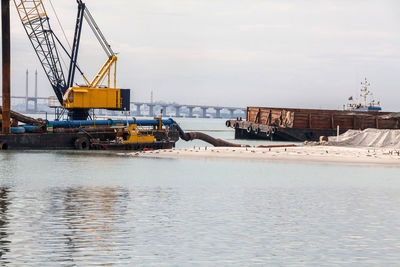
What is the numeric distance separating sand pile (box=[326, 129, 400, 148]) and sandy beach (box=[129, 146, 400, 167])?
1.93 meters

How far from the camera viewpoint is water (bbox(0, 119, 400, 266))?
53.6 feet

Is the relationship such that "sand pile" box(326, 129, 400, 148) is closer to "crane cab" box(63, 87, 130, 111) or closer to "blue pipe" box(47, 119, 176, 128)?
"blue pipe" box(47, 119, 176, 128)

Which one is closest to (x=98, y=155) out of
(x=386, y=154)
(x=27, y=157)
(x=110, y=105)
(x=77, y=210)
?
(x=27, y=157)

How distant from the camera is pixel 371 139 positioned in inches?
2391

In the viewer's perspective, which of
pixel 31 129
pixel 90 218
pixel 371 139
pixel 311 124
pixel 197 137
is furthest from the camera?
pixel 311 124

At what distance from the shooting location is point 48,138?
192 ft

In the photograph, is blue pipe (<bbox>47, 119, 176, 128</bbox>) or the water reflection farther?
blue pipe (<bbox>47, 119, 176, 128</bbox>)

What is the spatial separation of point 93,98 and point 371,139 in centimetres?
2634

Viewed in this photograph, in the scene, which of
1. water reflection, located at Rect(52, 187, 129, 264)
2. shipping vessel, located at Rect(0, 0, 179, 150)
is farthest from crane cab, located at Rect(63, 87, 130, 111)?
water reflection, located at Rect(52, 187, 129, 264)

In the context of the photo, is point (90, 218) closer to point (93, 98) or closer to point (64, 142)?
point (64, 142)

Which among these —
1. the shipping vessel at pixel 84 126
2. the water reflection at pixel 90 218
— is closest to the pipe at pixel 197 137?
the shipping vessel at pixel 84 126

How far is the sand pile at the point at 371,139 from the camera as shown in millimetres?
59375

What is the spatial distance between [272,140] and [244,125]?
6.04 m

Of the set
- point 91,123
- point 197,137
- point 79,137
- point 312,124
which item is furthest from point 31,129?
point 312,124
